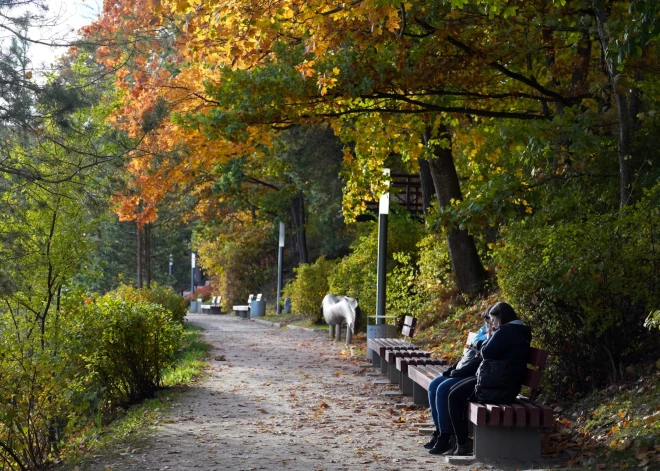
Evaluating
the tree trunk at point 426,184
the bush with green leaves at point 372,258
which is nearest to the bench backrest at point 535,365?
the tree trunk at point 426,184

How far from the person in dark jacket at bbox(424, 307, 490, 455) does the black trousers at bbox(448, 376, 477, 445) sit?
0.52 feet

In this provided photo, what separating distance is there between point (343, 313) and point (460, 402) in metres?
12.6

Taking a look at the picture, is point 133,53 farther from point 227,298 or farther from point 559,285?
point 227,298

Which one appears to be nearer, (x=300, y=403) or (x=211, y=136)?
(x=300, y=403)

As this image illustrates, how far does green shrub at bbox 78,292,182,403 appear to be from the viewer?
1059 cm

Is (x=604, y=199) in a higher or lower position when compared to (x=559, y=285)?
higher

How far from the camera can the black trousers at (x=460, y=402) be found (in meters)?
7.45

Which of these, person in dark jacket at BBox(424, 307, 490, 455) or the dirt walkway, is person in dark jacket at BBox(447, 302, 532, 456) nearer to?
person in dark jacket at BBox(424, 307, 490, 455)

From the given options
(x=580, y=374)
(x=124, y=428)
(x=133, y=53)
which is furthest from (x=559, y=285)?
(x=133, y=53)

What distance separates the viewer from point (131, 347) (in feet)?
35.7

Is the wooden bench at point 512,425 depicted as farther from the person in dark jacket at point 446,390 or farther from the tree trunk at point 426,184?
the tree trunk at point 426,184

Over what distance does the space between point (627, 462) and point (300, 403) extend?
496 centimetres

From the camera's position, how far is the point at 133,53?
11.8 meters

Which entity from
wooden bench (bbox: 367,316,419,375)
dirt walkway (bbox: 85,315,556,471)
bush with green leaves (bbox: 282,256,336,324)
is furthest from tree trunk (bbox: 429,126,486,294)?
bush with green leaves (bbox: 282,256,336,324)
